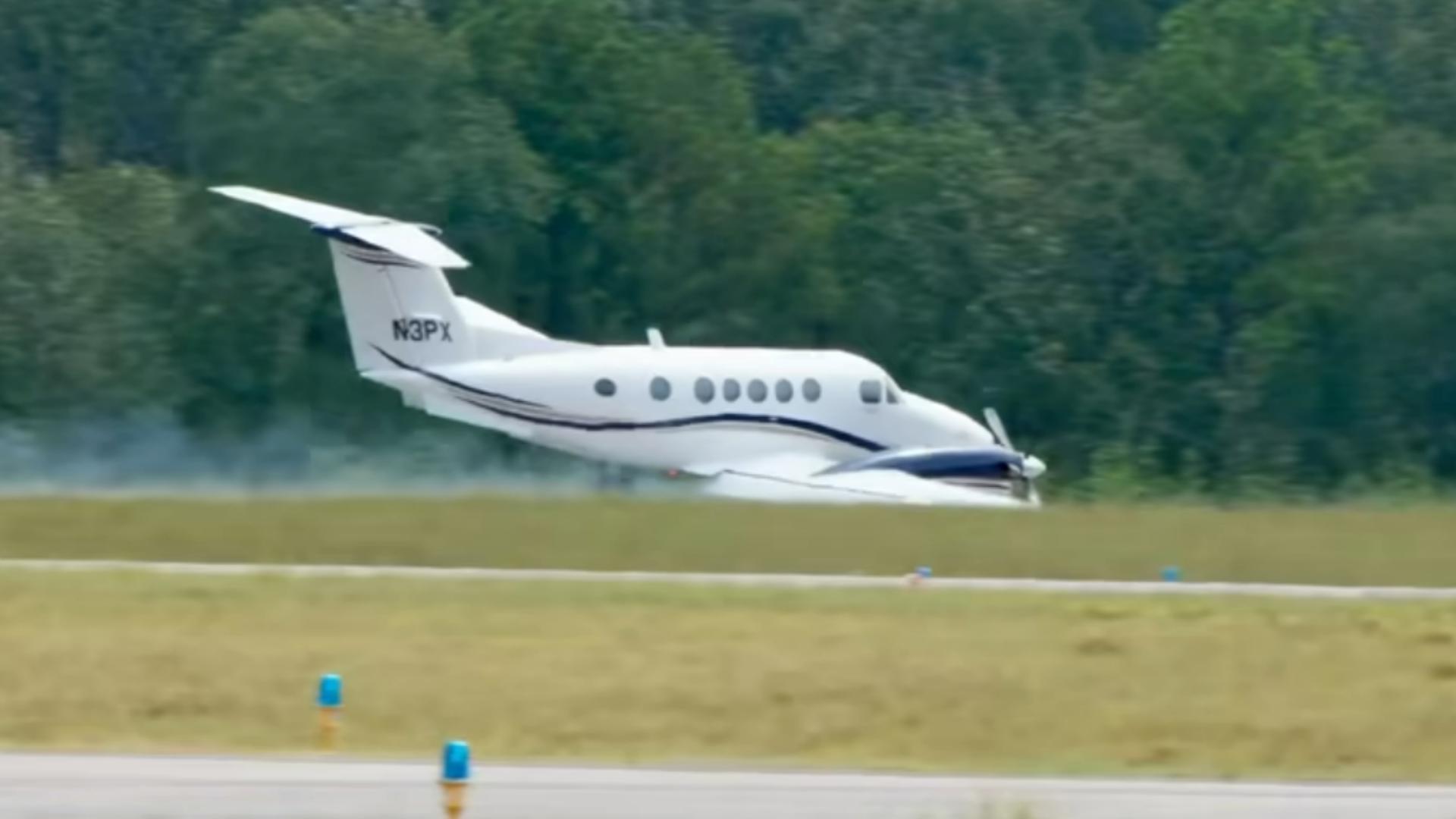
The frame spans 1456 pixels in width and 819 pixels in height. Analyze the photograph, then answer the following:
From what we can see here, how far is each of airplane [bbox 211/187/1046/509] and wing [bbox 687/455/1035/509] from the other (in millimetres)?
44

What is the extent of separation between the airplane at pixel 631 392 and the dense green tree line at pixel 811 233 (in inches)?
219

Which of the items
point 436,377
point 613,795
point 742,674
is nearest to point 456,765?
point 613,795

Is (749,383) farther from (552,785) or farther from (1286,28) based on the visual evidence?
(552,785)

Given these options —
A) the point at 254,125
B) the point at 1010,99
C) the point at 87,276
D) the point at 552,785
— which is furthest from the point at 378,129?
the point at 552,785

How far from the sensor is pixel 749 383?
4131cm

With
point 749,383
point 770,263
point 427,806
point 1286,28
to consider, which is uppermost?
point 1286,28

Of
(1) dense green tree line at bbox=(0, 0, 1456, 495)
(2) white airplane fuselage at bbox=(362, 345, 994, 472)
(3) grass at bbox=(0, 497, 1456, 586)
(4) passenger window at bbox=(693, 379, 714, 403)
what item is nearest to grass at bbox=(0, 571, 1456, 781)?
(3) grass at bbox=(0, 497, 1456, 586)

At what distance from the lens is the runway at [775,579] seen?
26.0 m

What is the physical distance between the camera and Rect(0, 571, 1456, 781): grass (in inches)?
711

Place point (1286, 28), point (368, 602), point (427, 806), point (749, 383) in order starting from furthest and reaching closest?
point (1286, 28) → point (749, 383) → point (368, 602) → point (427, 806)

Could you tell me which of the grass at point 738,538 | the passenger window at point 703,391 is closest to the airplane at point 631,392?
the passenger window at point 703,391

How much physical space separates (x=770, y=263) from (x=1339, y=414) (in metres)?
10.4

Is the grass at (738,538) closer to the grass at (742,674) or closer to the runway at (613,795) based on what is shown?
the grass at (742,674)

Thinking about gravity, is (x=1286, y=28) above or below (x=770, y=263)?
above
